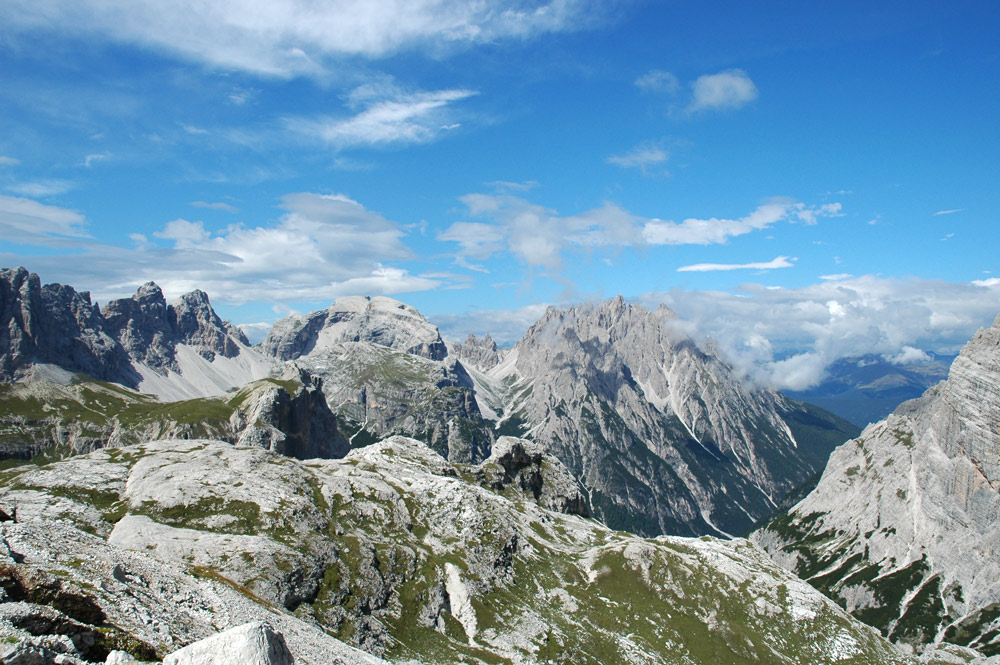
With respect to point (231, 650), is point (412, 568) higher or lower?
lower

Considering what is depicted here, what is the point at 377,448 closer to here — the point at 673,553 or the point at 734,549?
the point at 673,553

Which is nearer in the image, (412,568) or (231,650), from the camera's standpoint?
(231,650)

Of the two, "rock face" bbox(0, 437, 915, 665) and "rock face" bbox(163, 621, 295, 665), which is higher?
"rock face" bbox(163, 621, 295, 665)

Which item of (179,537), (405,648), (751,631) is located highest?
(179,537)

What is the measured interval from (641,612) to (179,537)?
256 ft

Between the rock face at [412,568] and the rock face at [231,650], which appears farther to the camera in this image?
the rock face at [412,568]

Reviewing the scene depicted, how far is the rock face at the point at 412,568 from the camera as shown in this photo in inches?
2852

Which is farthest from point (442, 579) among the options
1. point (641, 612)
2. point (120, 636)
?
point (120, 636)

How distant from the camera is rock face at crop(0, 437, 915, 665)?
72.4 meters

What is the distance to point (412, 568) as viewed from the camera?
294ft

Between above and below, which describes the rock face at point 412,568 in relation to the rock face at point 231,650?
below

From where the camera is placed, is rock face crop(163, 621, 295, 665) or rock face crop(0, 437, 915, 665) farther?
rock face crop(0, 437, 915, 665)

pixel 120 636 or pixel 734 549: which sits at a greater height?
pixel 120 636

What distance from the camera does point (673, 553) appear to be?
403 ft
